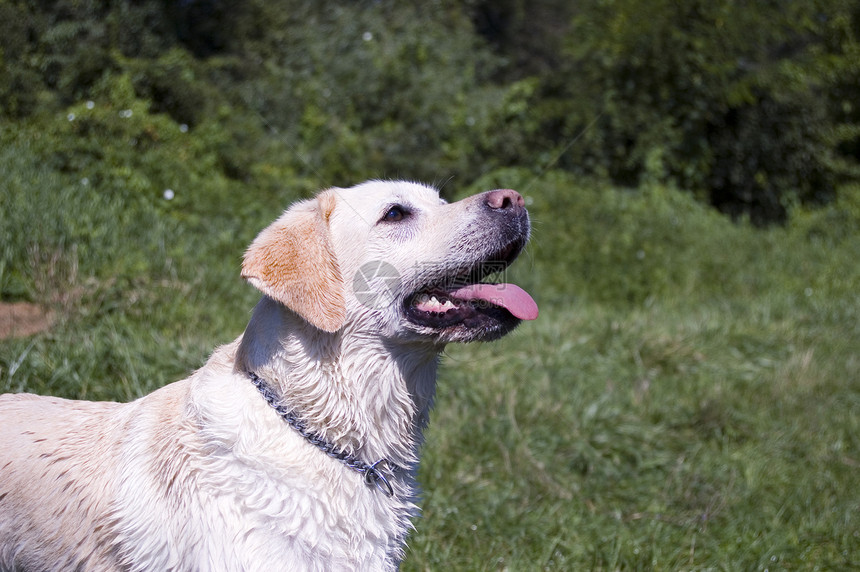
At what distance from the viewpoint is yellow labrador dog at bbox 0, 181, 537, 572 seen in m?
2.40

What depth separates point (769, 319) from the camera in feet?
25.2

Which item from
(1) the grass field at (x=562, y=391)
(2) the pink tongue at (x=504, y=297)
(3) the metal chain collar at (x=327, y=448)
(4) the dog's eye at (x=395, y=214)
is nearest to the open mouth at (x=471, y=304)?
(2) the pink tongue at (x=504, y=297)

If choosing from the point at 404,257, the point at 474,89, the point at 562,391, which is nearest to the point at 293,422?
the point at 404,257

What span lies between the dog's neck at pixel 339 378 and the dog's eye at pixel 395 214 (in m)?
0.46

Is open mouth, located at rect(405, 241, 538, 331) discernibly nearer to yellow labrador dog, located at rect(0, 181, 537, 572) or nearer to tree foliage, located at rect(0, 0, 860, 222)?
yellow labrador dog, located at rect(0, 181, 537, 572)

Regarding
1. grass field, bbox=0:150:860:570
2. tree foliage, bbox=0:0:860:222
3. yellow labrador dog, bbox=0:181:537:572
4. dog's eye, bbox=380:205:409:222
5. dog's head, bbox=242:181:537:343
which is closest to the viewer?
yellow labrador dog, bbox=0:181:537:572

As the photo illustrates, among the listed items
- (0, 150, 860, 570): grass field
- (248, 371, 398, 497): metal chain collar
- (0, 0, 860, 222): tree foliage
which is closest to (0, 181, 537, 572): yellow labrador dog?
(248, 371, 398, 497): metal chain collar

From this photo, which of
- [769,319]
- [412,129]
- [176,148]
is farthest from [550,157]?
[176,148]

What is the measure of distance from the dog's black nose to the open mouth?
0.47 ft

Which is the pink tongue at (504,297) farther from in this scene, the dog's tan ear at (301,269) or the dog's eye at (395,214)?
the dog's tan ear at (301,269)

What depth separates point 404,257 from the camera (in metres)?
2.81

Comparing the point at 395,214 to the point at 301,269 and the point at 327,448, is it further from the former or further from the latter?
the point at 327,448

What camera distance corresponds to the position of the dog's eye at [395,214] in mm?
2877

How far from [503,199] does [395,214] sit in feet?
1.29
